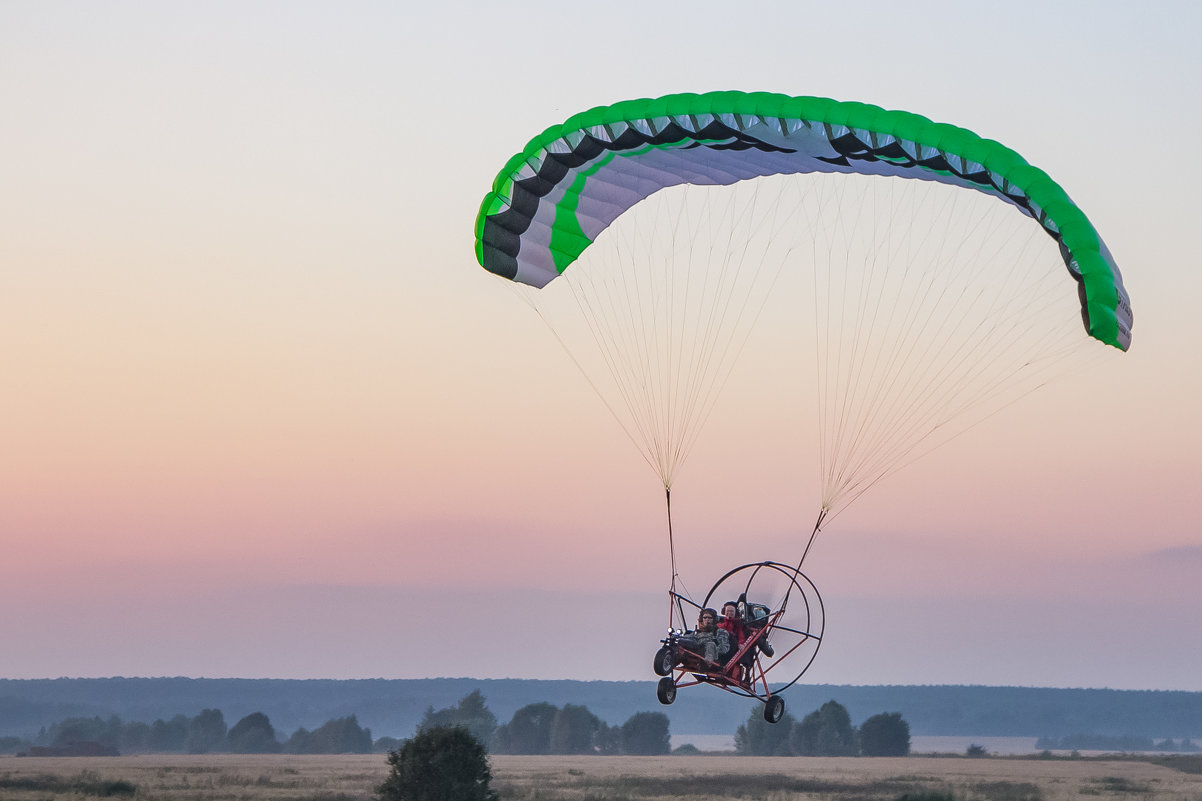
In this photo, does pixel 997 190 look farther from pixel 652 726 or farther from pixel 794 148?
pixel 652 726

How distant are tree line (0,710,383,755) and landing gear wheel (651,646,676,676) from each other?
120m

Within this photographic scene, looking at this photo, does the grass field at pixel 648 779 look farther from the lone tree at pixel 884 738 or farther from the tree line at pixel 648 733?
the tree line at pixel 648 733

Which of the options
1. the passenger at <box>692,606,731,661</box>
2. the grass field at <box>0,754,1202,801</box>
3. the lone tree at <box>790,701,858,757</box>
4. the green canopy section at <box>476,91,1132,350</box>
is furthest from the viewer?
the lone tree at <box>790,701,858,757</box>

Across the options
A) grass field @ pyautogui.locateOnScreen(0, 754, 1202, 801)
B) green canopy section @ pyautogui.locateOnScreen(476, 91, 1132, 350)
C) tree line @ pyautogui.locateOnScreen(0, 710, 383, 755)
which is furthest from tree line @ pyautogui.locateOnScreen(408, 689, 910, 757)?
green canopy section @ pyautogui.locateOnScreen(476, 91, 1132, 350)

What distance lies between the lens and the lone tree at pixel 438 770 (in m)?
40.8

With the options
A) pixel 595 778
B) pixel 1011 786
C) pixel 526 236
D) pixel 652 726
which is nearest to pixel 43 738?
pixel 652 726

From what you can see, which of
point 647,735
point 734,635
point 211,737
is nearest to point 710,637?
point 734,635

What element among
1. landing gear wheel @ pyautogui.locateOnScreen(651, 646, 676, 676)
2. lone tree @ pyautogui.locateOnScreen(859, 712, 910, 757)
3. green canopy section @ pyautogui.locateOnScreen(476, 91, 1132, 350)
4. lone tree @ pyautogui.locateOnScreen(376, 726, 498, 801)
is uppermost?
green canopy section @ pyautogui.locateOnScreen(476, 91, 1132, 350)

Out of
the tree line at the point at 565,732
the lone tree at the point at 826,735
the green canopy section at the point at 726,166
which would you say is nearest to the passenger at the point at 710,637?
the green canopy section at the point at 726,166

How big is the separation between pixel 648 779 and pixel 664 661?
60.3m

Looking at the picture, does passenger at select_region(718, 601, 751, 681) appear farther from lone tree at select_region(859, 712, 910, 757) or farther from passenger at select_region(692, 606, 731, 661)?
lone tree at select_region(859, 712, 910, 757)

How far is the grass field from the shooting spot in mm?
64625

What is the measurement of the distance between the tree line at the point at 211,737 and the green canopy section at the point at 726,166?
118 m

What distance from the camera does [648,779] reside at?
8050 centimetres
